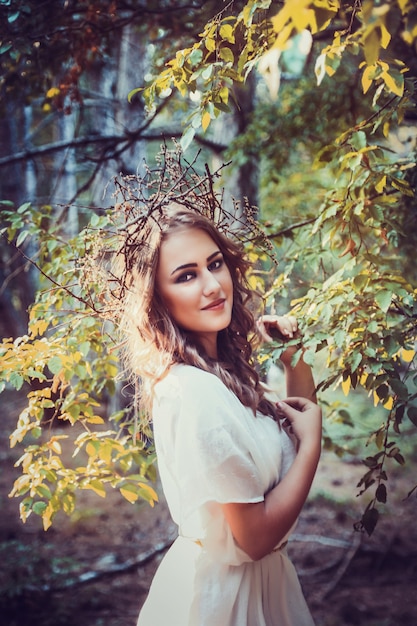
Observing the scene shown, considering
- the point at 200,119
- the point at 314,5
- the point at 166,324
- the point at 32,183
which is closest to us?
the point at 314,5

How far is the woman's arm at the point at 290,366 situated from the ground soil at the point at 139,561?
213cm

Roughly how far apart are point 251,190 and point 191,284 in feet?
7.43

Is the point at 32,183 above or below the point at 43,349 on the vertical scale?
above

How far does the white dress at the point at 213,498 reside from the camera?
4.42ft

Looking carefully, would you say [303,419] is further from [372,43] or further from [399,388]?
[372,43]

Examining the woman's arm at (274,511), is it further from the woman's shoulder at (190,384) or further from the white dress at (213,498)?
the woman's shoulder at (190,384)

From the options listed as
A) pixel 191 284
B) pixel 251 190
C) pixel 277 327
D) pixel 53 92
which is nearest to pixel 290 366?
pixel 277 327

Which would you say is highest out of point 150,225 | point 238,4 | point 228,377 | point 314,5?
point 238,4

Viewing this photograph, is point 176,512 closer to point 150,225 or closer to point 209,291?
point 209,291

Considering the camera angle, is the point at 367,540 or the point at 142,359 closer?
the point at 142,359

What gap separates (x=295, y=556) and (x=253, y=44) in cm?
337

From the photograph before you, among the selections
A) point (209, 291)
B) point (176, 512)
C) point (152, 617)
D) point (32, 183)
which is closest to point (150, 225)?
point (209, 291)

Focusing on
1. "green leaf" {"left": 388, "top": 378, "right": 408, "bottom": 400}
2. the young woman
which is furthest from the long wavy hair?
→ "green leaf" {"left": 388, "top": 378, "right": 408, "bottom": 400}

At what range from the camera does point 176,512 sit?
1505 mm
